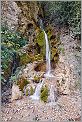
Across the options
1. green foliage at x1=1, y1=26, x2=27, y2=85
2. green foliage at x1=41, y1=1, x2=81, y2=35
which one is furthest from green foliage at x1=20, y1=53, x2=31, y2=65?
green foliage at x1=41, y1=1, x2=81, y2=35

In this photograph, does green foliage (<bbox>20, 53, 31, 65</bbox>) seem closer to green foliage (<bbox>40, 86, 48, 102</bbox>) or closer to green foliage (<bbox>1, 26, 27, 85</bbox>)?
green foliage (<bbox>1, 26, 27, 85</bbox>)

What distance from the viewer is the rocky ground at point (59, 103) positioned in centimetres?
327

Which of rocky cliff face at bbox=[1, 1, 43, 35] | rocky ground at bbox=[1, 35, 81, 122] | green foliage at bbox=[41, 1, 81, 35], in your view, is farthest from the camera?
green foliage at bbox=[41, 1, 81, 35]

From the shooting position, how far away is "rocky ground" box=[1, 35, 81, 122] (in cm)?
327

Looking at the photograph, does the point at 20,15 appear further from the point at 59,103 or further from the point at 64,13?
the point at 59,103

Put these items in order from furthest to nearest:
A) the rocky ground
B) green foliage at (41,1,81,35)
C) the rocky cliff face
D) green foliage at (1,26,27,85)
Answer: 1. green foliage at (41,1,81,35)
2. the rocky cliff face
3. green foliage at (1,26,27,85)
4. the rocky ground

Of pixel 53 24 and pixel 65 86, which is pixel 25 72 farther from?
pixel 53 24

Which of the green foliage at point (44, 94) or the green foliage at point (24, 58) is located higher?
the green foliage at point (24, 58)

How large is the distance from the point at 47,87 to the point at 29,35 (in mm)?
823

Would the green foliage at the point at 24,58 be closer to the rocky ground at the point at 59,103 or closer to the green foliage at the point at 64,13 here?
the rocky ground at the point at 59,103

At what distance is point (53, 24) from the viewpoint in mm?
4273

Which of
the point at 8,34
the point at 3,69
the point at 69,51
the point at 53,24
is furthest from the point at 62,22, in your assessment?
the point at 3,69

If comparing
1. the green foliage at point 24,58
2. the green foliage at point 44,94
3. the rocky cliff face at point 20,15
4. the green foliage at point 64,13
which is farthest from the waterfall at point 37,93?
the green foliage at point 64,13

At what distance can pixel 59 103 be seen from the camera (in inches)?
135
